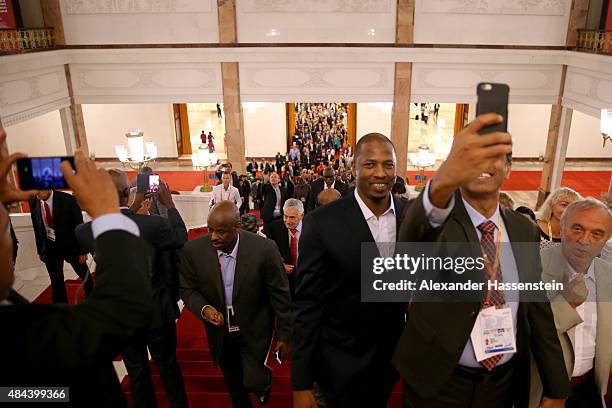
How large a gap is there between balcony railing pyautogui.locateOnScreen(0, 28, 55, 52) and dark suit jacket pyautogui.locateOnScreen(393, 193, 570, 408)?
10858 millimetres

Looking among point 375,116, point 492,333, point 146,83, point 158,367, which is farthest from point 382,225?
point 375,116

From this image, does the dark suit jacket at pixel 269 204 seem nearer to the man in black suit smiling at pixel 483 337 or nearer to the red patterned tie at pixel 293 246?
the red patterned tie at pixel 293 246

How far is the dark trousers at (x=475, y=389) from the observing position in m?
2.01

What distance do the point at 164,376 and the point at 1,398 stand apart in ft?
7.30

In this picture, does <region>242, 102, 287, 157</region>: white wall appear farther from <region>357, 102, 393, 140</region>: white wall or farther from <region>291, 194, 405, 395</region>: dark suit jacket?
<region>291, 194, 405, 395</region>: dark suit jacket

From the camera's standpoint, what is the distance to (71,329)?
126 cm

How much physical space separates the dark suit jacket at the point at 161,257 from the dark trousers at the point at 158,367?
0.12m

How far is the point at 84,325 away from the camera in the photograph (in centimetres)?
127

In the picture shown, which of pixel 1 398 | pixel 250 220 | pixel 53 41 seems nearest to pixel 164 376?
pixel 250 220

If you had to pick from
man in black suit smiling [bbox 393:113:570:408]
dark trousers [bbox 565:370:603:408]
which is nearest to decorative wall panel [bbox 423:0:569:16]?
dark trousers [bbox 565:370:603:408]

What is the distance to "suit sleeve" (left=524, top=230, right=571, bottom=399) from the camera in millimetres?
2068

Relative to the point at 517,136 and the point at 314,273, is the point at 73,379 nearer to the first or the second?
the point at 314,273

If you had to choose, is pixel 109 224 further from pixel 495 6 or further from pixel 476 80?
pixel 495 6

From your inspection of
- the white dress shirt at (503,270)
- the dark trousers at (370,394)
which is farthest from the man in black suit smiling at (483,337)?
the dark trousers at (370,394)
